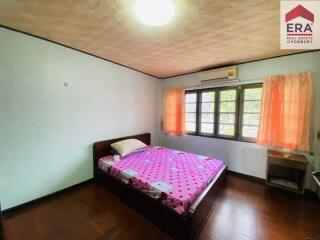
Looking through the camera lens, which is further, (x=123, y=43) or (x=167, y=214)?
(x=123, y=43)

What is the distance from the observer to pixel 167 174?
7.23 feet

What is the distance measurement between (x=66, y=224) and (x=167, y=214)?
4.24 ft

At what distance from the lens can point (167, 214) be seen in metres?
1.68

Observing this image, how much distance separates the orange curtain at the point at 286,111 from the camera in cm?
240

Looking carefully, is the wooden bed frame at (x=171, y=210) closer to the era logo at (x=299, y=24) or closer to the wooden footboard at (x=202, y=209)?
the wooden footboard at (x=202, y=209)

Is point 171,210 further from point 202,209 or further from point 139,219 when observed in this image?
point 139,219

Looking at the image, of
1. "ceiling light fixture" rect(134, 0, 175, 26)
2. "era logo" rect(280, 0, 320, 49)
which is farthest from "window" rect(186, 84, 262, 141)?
"ceiling light fixture" rect(134, 0, 175, 26)

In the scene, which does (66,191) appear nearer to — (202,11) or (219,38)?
(202,11)

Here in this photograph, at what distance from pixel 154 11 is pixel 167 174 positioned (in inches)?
82.1

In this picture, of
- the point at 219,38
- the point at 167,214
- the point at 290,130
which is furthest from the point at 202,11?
the point at 290,130

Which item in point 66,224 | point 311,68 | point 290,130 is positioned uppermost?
point 311,68

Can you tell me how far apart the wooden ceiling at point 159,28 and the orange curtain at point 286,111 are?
54 centimetres

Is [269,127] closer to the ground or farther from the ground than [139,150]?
farther from the ground

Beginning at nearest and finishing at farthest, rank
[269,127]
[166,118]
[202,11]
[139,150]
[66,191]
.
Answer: [202,11], [66,191], [269,127], [139,150], [166,118]
